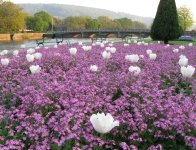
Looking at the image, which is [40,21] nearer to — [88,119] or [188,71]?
[188,71]

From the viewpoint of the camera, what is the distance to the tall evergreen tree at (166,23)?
2570 centimetres

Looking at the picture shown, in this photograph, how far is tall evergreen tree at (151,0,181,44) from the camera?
84.3 ft

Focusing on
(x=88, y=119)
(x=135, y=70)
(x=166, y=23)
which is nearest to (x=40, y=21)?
(x=166, y=23)

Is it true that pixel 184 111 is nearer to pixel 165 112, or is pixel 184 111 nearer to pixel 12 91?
pixel 165 112

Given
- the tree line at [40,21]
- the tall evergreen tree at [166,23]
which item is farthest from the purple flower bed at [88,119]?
the tree line at [40,21]

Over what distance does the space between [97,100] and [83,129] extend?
2.82 feet

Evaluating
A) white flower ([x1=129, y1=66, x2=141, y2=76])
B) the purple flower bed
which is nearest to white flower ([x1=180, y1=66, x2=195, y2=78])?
the purple flower bed

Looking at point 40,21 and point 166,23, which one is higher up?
point 166,23

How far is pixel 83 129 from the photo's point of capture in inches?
160

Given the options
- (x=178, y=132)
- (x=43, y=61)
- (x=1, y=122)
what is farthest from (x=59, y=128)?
(x=43, y=61)

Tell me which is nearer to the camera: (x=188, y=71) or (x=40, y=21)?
(x=188, y=71)

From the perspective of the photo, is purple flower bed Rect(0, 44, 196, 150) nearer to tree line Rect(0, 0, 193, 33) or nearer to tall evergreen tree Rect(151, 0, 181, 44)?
tall evergreen tree Rect(151, 0, 181, 44)

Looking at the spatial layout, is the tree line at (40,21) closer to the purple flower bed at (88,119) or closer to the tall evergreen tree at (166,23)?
the tall evergreen tree at (166,23)

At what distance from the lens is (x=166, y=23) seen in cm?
2584
